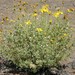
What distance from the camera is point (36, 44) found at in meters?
5.74

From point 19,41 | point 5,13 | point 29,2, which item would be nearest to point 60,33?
point 19,41

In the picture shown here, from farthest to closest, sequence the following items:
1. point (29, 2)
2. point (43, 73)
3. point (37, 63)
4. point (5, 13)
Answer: point (29, 2) < point (5, 13) < point (43, 73) < point (37, 63)

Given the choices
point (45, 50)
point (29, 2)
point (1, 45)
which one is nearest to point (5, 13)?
point (29, 2)

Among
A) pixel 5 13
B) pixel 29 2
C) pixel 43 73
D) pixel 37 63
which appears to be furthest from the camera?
pixel 29 2

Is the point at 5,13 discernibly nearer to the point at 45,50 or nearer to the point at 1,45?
the point at 1,45

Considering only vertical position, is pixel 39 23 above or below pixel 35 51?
above

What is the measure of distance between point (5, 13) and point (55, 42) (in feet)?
13.8

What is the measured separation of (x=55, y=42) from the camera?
229 inches

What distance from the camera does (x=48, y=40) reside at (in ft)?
19.0

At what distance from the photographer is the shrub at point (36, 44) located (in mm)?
5652

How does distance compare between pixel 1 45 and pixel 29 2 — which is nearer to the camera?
pixel 1 45

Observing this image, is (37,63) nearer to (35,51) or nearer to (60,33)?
(35,51)

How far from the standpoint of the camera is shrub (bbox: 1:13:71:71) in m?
5.65

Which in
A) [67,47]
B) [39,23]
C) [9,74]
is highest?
[39,23]
